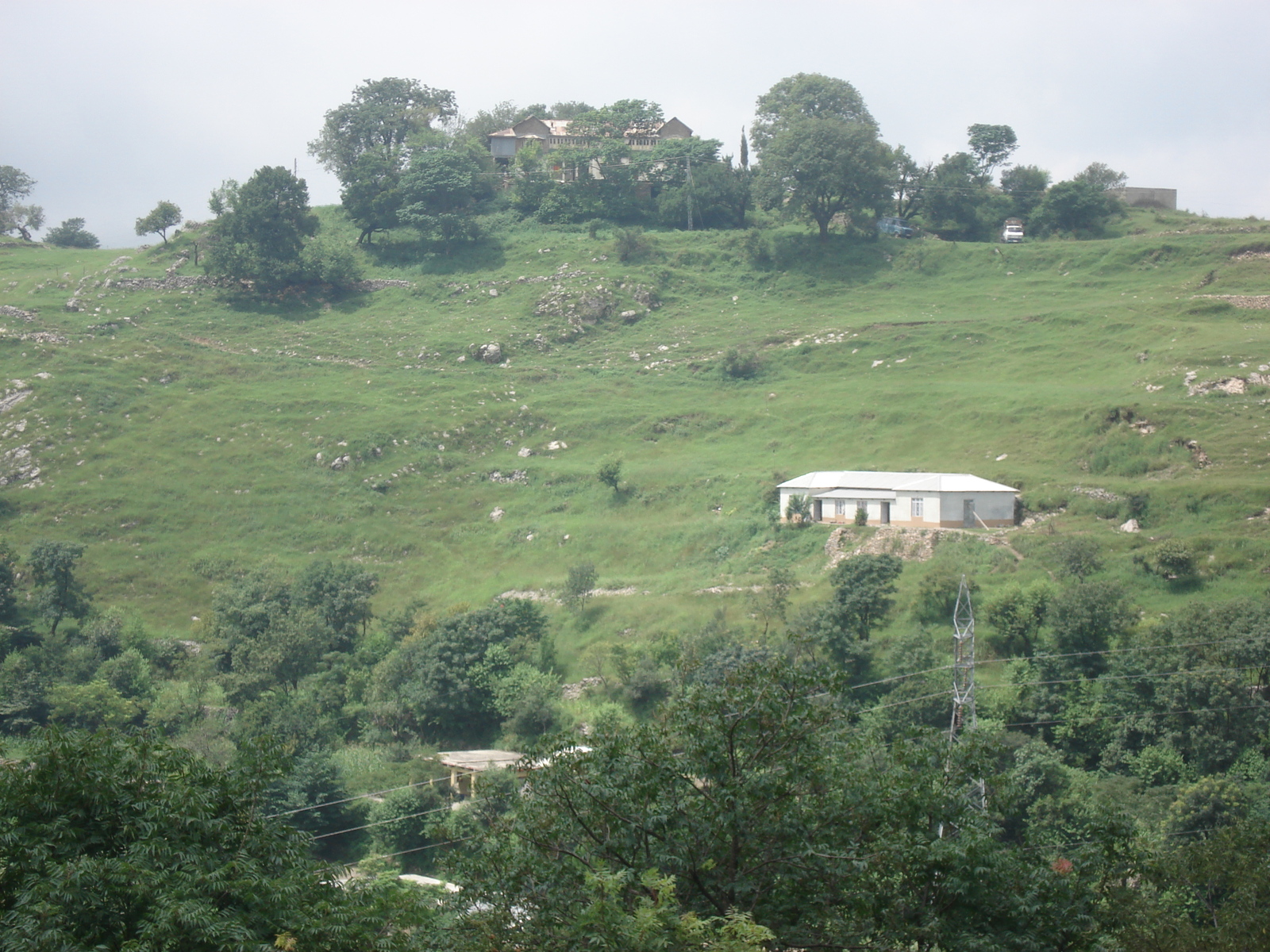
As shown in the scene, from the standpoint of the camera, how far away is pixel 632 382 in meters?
60.3

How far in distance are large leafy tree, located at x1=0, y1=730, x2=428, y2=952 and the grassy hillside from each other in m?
26.5

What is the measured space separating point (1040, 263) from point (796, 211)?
1879 cm

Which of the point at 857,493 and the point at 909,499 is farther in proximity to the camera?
the point at 857,493

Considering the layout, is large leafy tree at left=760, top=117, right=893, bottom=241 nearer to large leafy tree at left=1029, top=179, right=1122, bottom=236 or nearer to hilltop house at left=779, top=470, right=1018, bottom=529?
large leafy tree at left=1029, top=179, right=1122, bottom=236

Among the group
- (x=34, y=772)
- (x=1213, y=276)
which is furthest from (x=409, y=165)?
(x=34, y=772)

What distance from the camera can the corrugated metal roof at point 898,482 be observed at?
129ft

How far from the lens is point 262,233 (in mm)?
70438

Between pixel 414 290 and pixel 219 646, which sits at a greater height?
pixel 414 290

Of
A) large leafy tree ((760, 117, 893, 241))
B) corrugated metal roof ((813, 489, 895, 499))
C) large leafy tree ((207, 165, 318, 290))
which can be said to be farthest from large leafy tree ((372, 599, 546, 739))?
large leafy tree ((760, 117, 893, 241))

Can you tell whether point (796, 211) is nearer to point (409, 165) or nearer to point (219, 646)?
point (409, 165)

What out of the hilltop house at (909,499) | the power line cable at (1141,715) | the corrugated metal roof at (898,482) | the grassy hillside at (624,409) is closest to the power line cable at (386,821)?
the grassy hillside at (624,409)

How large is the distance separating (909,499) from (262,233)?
171 feet

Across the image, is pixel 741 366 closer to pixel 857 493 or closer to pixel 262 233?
pixel 857 493

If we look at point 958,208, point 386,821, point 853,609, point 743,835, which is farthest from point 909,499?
point 958,208
